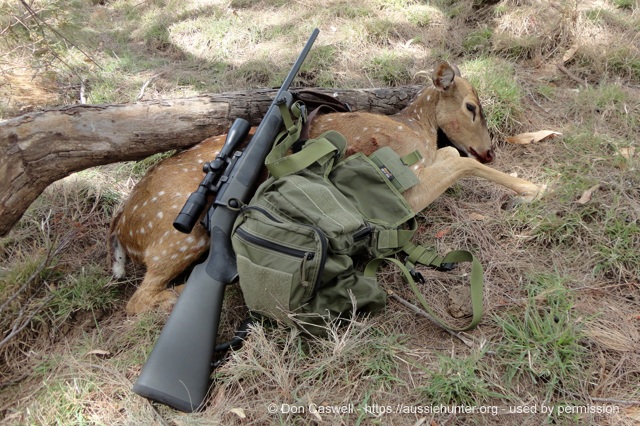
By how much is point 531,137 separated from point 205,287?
358 centimetres

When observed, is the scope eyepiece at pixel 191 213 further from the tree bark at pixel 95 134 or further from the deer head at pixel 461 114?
the deer head at pixel 461 114

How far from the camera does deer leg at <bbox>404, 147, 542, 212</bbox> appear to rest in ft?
12.1

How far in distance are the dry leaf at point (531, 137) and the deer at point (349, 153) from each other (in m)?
0.32

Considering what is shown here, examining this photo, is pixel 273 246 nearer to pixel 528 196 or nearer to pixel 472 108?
pixel 528 196

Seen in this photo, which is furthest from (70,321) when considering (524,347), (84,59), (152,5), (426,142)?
(152,5)

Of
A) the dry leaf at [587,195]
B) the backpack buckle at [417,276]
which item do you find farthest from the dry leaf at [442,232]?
the dry leaf at [587,195]

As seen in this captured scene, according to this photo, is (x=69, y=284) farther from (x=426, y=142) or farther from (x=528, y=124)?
(x=528, y=124)

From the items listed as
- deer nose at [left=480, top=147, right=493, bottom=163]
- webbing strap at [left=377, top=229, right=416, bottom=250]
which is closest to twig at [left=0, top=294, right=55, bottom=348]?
webbing strap at [left=377, top=229, right=416, bottom=250]

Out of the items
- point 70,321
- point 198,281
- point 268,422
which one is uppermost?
point 198,281

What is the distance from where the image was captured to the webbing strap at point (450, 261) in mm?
2606

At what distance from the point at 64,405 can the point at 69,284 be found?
1.08 meters

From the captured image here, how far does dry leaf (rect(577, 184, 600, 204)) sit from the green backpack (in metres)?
1.21

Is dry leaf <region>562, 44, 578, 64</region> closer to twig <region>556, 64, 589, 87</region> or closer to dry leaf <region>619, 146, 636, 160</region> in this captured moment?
twig <region>556, 64, 589, 87</region>

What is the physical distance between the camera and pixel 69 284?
335cm
